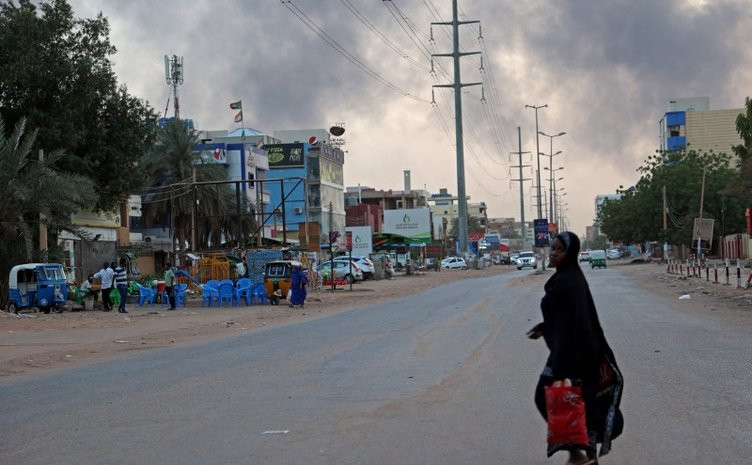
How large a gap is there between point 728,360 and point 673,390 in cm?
310

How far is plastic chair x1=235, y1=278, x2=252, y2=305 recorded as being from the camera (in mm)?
37062

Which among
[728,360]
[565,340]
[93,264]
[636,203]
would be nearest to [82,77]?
[93,264]

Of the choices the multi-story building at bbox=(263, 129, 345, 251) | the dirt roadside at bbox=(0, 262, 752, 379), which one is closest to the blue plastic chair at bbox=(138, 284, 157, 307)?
the dirt roadside at bbox=(0, 262, 752, 379)

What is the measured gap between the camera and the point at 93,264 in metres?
51.1

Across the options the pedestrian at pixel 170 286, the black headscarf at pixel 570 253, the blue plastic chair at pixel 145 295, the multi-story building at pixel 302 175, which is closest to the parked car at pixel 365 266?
the blue plastic chair at pixel 145 295

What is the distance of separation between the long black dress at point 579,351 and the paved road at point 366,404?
610 mm

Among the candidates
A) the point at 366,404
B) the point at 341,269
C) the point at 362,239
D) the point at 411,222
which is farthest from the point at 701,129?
the point at 366,404

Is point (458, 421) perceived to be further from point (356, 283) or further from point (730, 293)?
point (356, 283)

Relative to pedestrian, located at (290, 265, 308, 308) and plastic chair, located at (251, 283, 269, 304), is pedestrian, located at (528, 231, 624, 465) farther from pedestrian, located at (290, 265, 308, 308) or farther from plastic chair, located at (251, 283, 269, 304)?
plastic chair, located at (251, 283, 269, 304)

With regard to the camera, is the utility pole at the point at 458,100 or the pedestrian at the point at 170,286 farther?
the utility pole at the point at 458,100

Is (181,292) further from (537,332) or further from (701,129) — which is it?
(701,129)

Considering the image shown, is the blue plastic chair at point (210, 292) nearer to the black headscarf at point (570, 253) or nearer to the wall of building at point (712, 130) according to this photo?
the black headscarf at point (570, 253)

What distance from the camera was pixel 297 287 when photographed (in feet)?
113

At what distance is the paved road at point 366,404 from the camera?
7.93m
